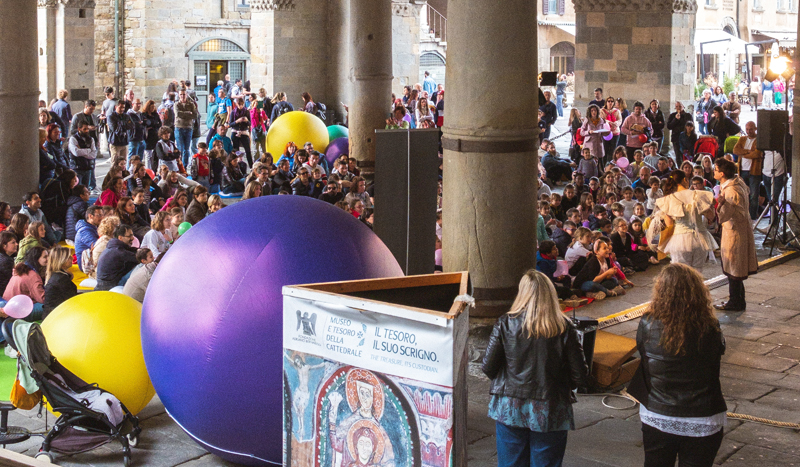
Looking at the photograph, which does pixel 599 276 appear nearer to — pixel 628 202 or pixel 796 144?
pixel 628 202

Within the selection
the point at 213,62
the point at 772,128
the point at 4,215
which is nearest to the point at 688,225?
the point at 772,128

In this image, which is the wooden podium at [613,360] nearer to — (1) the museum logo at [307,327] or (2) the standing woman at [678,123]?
(1) the museum logo at [307,327]

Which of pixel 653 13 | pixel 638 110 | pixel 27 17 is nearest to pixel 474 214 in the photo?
pixel 27 17

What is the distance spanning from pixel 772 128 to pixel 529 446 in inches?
381

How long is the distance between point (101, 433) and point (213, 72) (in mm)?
27246

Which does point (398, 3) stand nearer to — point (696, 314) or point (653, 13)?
point (653, 13)

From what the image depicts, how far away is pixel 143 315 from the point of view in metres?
6.87

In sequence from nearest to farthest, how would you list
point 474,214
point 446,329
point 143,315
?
point 446,329
point 143,315
point 474,214

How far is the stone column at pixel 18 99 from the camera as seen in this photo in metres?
13.4

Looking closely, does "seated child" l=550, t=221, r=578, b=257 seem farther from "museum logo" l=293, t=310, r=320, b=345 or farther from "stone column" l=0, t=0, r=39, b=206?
"museum logo" l=293, t=310, r=320, b=345

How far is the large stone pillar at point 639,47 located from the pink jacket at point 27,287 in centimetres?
1579

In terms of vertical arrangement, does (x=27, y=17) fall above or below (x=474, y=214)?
above

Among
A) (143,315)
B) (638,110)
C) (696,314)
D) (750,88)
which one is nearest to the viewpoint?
(696,314)

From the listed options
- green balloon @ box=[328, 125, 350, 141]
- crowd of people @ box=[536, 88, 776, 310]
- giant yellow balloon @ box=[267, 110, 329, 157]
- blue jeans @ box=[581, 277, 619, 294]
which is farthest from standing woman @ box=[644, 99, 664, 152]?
blue jeans @ box=[581, 277, 619, 294]
